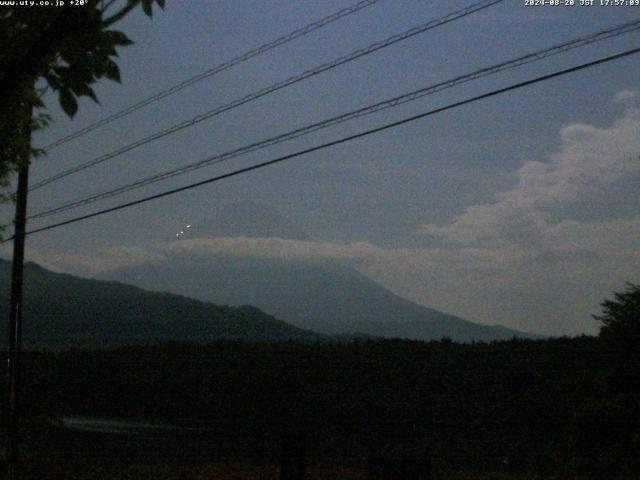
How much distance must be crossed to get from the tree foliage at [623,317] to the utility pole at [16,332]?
483 inches

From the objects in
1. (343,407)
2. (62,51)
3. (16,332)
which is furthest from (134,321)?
(62,51)

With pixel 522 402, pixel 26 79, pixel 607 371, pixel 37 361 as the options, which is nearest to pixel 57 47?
pixel 26 79

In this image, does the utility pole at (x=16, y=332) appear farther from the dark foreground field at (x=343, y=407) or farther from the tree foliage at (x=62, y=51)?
the tree foliage at (x=62, y=51)

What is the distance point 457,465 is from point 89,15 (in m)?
18.9

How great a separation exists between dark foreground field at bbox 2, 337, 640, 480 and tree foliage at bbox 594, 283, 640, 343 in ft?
0.99

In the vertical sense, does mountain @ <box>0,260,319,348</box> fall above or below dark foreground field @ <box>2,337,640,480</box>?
above

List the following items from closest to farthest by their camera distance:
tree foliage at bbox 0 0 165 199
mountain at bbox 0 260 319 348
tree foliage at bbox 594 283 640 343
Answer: tree foliage at bbox 0 0 165 199 → tree foliage at bbox 594 283 640 343 → mountain at bbox 0 260 319 348

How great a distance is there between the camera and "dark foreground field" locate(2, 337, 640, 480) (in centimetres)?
1545

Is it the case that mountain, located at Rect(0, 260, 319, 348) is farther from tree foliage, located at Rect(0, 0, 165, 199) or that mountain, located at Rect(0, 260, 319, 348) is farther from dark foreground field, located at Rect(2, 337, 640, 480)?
tree foliage, located at Rect(0, 0, 165, 199)

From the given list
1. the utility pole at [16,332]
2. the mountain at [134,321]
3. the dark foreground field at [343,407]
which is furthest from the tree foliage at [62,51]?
the mountain at [134,321]

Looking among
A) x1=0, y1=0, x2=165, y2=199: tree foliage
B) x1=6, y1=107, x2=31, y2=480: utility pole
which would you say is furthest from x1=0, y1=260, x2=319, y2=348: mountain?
x1=0, y1=0, x2=165, y2=199: tree foliage

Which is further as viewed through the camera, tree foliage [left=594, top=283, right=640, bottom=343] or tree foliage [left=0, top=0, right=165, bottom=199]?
tree foliage [left=594, top=283, right=640, bottom=343]

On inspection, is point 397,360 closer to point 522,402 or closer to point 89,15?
point 522,402

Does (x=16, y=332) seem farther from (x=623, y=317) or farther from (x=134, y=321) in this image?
(x=134, y=321)
